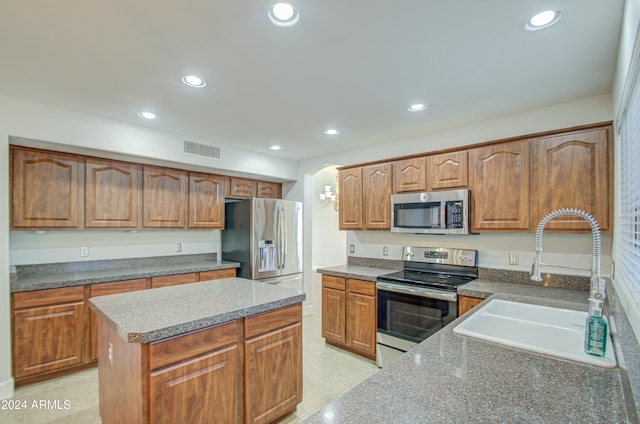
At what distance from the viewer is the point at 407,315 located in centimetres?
290

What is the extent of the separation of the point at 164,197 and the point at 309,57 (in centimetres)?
264

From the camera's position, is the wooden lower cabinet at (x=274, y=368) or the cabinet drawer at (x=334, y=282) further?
the cabinet drawer at (x=334, y=282)

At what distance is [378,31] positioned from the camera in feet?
5.43

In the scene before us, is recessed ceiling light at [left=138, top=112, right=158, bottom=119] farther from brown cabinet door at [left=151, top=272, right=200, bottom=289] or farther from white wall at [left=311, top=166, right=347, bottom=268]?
white wall at [left=311, top=166, right=347, bottom=268]

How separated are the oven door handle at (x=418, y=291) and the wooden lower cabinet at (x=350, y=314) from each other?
0.15 metres

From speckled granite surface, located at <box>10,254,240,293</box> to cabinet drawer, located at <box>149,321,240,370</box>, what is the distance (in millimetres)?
1923

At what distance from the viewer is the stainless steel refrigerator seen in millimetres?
4074

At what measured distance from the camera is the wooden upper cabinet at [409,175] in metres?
3.21

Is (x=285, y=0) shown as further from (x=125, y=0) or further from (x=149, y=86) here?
(x=149, y=86)

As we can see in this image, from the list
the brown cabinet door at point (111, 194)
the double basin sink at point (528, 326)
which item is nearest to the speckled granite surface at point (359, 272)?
the double basin sink at point (528, 326)

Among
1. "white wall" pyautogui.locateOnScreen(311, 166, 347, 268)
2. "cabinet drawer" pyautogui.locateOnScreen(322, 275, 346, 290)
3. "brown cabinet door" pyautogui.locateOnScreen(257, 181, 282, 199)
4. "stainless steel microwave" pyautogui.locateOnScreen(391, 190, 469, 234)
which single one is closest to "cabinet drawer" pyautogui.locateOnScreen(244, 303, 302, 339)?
"cabinet drawer" pyautogui.locateOnScreen(322, 275, 346, 290)

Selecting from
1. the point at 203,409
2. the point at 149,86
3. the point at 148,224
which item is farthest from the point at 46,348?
the point at 149,86

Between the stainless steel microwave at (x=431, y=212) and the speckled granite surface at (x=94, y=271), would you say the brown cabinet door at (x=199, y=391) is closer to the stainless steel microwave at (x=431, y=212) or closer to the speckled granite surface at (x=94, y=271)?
the speckled granite surface at (x=94, y=271)

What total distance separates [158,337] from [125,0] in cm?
158
